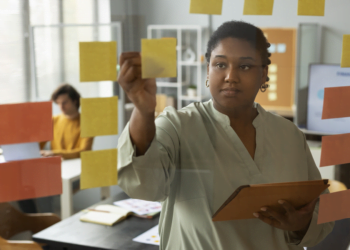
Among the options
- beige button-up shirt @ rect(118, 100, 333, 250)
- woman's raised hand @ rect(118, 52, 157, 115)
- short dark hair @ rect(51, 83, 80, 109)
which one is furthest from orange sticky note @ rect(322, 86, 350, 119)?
short dark hair @ rect(51, 83, 80, 109)

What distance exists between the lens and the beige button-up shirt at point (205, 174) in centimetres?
58

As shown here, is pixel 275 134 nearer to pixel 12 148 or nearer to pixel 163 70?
pixel 163 70

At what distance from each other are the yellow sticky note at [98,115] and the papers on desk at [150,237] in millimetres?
308

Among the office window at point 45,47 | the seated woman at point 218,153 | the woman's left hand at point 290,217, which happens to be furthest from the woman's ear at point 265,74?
the office window at point 45,47

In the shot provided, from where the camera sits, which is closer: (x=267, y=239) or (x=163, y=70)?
(x=163, y=70)

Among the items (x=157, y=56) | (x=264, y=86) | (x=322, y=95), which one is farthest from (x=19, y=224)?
(x=322, y=95)

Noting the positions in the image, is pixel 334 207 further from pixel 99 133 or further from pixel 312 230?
pixel 99 133

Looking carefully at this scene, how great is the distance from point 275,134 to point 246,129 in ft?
0.19

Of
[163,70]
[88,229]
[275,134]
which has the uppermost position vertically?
[163,70]

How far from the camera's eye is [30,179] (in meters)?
0.50

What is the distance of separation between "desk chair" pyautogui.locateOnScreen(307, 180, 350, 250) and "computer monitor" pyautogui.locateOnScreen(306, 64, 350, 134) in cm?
11

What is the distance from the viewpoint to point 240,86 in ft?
1.89

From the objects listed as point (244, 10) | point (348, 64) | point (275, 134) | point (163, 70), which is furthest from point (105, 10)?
point (348, 64)

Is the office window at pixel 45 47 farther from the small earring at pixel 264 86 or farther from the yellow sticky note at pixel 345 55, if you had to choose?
the yellow sticky note at pixel 345 55
